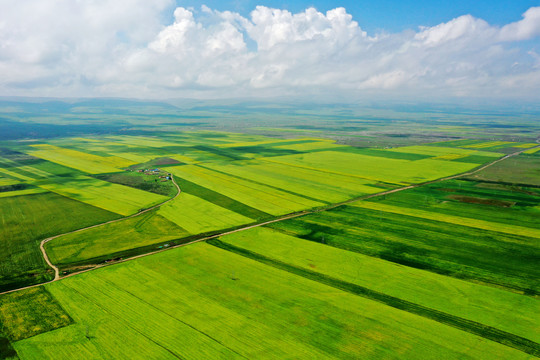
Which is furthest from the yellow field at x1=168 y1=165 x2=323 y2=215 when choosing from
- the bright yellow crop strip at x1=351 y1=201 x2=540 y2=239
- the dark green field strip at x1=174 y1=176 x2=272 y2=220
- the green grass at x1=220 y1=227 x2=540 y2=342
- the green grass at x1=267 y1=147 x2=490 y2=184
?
the green grass at x1=267 y1=147 x2=490 y2=184

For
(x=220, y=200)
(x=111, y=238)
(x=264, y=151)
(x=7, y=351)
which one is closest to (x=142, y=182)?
(x=220, y=200)

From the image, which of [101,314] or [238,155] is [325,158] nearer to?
[238,155]

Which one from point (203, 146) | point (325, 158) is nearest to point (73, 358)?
point (325, 158)

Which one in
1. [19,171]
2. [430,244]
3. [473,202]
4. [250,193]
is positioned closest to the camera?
[430,244]

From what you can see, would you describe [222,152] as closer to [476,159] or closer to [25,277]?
[476,159]

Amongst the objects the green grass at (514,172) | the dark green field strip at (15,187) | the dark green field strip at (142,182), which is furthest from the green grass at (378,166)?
the dark green field strip at (15,187)

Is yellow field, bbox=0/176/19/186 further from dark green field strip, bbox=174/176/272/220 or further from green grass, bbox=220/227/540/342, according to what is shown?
green grass, bbox=220/227/540/342
